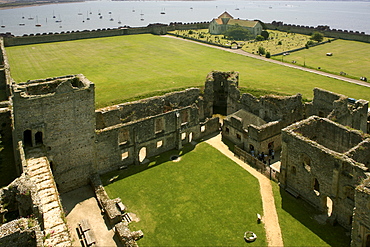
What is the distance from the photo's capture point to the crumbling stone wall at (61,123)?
2500 centimetres

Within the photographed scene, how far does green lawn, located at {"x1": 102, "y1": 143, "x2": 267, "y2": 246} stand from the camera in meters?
23.1

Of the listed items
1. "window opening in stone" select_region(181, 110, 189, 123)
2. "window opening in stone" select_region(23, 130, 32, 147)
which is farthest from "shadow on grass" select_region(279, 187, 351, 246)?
"window opening in stone" select_region(23, 130, 32, 147)

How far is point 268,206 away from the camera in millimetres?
25812

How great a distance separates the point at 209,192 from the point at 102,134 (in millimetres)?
10825

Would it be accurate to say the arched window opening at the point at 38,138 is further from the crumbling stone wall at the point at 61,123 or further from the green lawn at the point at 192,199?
the green lawn at the point at 192,199

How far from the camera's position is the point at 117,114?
32750 mm

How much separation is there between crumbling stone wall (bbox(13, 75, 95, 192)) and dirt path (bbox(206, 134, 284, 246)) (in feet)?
46.6

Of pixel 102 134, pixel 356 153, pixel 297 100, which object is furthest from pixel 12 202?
pixel 297 100

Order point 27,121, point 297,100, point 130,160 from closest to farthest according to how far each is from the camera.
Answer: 1. point 27,121
2. point 130,160
3. point 297,100

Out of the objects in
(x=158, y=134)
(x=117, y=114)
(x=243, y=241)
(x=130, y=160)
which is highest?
(x=117, y=114)

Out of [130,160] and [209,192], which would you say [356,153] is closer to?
[209,192]

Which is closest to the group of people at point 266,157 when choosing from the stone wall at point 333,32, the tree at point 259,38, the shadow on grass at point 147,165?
the shadow on grass at point 147,165

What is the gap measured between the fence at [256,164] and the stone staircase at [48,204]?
18.1 metres

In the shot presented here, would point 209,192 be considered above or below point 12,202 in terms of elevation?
below
